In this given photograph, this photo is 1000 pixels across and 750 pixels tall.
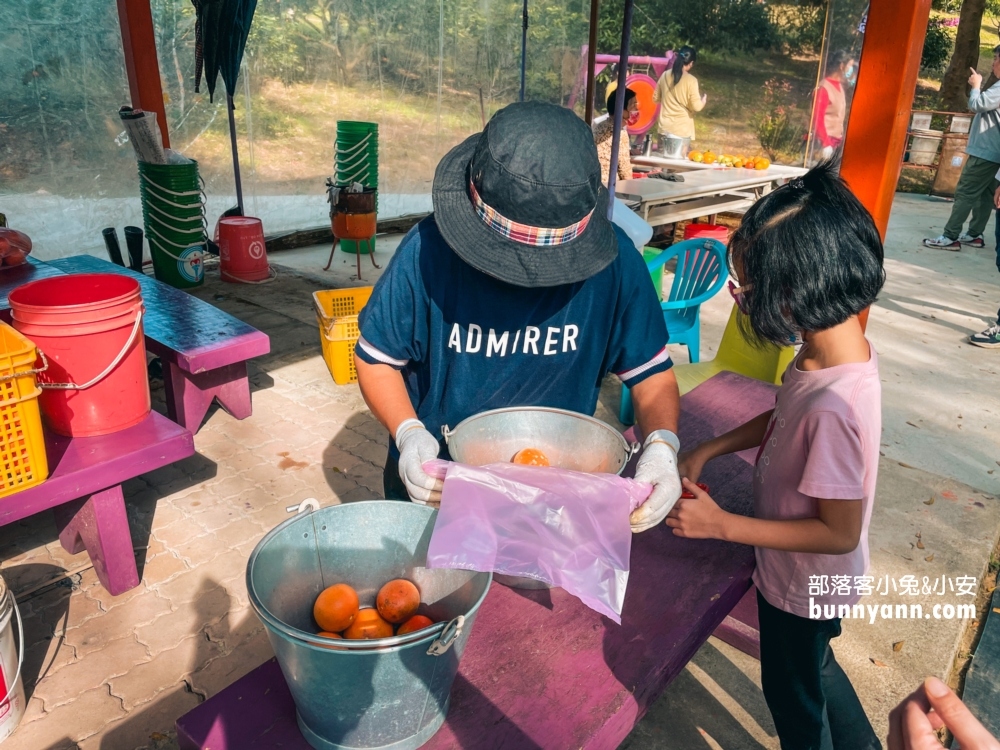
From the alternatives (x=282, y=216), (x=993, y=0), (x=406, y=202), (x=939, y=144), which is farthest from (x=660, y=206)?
(x=993, y=0)

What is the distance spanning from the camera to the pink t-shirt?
156cm

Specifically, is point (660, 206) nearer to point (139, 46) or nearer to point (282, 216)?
point (282, 216)

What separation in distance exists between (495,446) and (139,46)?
614 cm

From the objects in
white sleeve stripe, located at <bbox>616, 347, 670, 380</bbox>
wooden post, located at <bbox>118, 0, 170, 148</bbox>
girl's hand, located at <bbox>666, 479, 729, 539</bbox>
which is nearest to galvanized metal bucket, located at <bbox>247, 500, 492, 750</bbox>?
girl's hand, located at <bbox>666, 479, 729, 539</bbox>

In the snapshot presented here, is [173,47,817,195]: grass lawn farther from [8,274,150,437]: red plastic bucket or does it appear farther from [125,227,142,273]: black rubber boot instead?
[8,274,150,437]: red plastic bucket

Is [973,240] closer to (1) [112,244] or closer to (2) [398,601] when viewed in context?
(1) [112,244]

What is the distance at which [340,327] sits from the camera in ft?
14.7

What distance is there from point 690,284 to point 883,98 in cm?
146

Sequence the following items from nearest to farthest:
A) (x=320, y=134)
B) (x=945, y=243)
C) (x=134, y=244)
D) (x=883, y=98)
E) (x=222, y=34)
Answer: (x=883, y=98), (x=222, y=34), (x=134, y=244), (x=320, y=134), (x=945, y=243)

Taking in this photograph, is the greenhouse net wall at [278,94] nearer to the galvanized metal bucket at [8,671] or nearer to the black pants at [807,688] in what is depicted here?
the galvanized metal bucket at [8,671]

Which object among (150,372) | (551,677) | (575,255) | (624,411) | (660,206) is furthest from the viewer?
(660,206)

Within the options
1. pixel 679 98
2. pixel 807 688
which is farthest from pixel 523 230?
pixel 679 98

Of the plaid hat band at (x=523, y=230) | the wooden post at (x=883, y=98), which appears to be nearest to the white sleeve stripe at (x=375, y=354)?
the plaid hat band at (x=523, y=230)

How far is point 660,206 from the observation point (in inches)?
279
